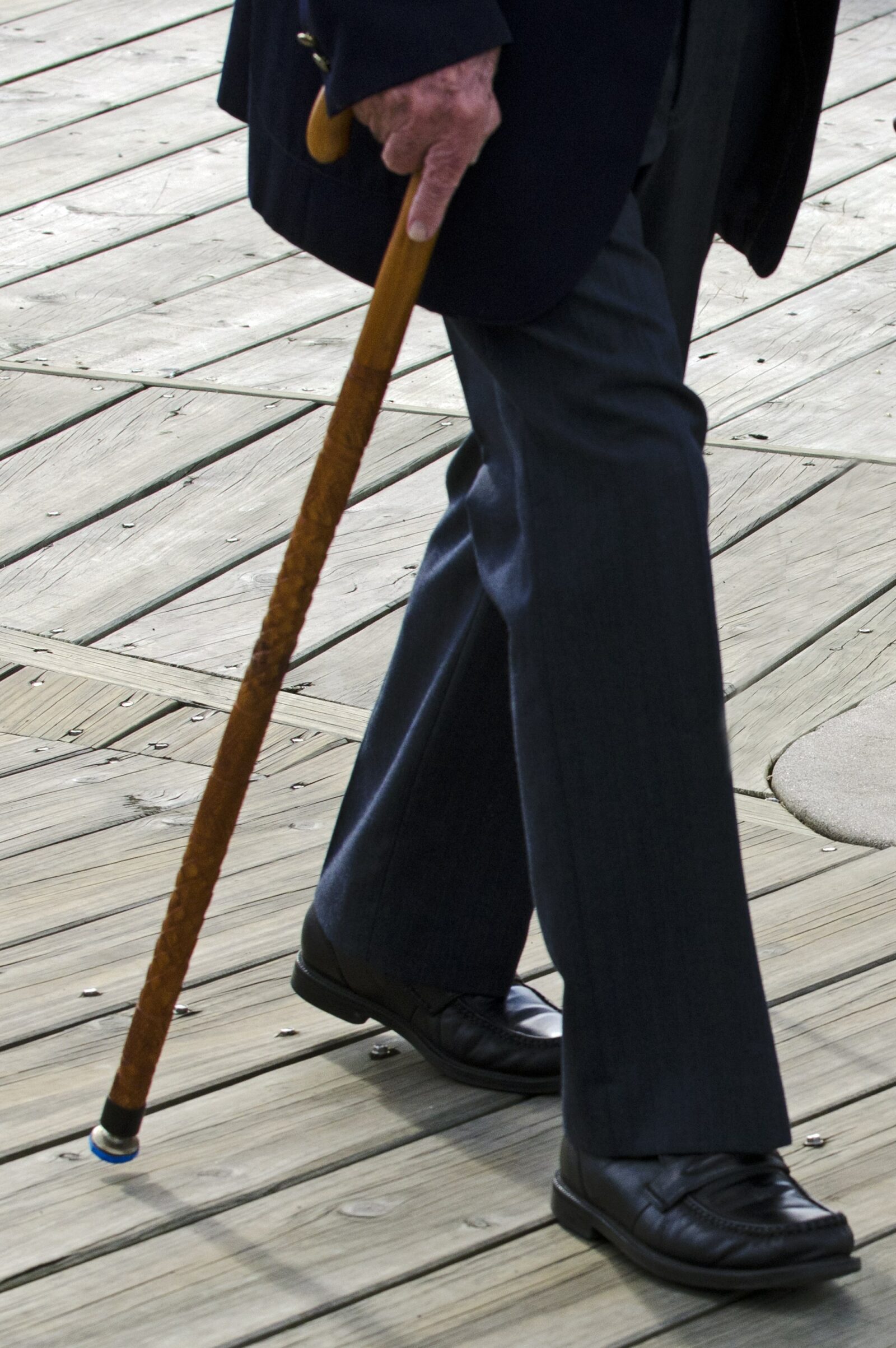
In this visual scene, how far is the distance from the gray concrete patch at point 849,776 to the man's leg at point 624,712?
2.19 ft

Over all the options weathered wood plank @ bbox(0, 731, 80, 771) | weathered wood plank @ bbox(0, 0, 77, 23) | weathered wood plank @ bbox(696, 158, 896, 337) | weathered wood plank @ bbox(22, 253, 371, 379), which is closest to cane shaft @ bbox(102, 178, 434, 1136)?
weathered wood plank @ bbox(0, 731, 80, 771)

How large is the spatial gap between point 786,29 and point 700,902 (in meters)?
0.65

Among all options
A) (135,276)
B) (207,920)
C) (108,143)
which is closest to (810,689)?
(207,920)

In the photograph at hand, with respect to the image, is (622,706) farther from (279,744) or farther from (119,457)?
(119,457)

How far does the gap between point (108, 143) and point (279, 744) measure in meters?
2.56

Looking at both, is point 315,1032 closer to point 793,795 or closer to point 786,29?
point 793,795

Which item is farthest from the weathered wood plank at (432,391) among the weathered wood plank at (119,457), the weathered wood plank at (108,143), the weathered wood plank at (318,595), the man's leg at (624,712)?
the man's leg at (624,712)

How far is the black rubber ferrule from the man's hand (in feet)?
2.15

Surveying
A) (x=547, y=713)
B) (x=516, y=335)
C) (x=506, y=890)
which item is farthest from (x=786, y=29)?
(x=506, y=890)

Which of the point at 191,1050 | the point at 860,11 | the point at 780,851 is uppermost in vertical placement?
the point at 191,1050

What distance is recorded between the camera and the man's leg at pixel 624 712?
4.39 ft

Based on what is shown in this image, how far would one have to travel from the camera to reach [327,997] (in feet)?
5.61

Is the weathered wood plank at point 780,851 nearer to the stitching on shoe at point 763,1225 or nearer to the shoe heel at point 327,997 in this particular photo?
the shoe heel at point 327,997

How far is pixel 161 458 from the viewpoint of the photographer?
9.80 ft
